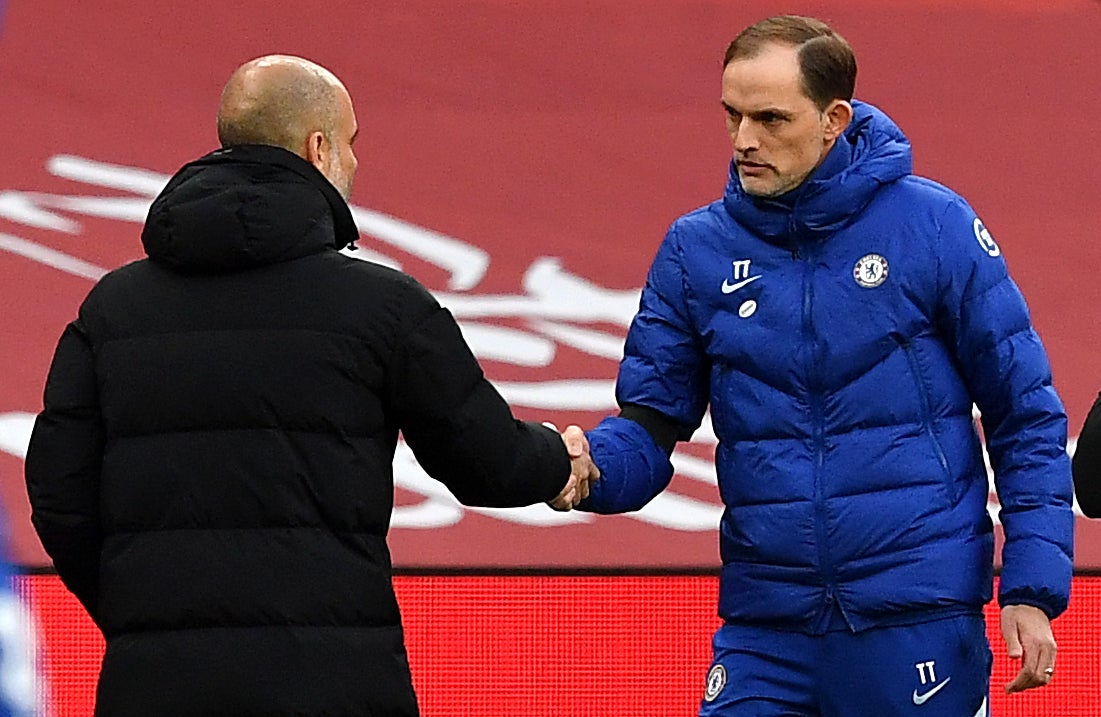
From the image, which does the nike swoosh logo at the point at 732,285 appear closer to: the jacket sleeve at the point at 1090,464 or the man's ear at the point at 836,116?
the man's ear at the point at 836,116

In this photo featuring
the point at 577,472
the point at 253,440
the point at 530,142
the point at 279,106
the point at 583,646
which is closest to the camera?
the point at 253,440

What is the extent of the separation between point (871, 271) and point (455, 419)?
26.0 inches

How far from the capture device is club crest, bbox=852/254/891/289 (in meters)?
2.77

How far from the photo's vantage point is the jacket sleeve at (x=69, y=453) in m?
2.45

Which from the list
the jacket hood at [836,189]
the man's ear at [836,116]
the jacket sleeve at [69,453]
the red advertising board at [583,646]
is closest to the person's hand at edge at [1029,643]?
the jacket hood at [836,189]

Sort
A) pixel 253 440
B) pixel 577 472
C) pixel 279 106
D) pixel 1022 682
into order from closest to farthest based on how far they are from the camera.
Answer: pixel 253 440
pixel 279 106
pixel 1022 682
pixel 577 472

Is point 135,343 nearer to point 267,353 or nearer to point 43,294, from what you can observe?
point 267,353

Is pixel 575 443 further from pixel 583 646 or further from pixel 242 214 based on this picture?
pixel 583 646

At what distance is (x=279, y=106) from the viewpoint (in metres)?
2.49

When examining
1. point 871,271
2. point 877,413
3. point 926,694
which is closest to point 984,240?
point 871,271

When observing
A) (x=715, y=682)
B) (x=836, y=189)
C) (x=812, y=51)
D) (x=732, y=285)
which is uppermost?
(x=812, y=51)

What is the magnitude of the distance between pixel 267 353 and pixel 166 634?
0.33m

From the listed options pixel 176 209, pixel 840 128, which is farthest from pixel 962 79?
pixel 176 209

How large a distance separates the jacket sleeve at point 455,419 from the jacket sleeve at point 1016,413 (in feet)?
1.92
